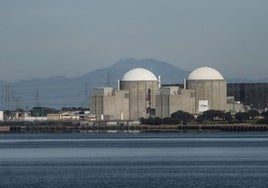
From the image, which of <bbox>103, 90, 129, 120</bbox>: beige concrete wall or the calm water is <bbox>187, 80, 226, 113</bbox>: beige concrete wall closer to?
<bbox>103, 90, 129, 120</bbox>: beige concrete wall

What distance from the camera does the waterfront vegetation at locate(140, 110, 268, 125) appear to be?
184 metres

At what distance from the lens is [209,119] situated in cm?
18538

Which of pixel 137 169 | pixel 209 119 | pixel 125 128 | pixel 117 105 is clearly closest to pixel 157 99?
pixel 117 105

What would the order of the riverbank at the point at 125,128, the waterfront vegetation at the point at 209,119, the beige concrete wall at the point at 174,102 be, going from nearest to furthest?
the riverbank at the point at 125,128 → the waterfront vegetation at the point at 209,119 → the beige concrete wall at the point at 174,102

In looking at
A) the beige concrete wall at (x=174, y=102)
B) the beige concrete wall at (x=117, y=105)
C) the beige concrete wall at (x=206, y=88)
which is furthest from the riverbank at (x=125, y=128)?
the beige concrete wall at (x=206, y=88)

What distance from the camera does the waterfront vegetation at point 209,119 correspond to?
184 metres

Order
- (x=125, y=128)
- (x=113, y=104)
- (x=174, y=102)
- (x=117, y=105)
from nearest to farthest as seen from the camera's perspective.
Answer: (x=125, y=128) < (x=174, y=102) < (x=113, y=104) < (x=117, y=105)

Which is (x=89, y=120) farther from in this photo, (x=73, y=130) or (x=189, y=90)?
(x=189, y=90)

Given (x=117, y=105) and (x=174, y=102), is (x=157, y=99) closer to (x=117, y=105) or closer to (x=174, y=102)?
(x=174, y=102)

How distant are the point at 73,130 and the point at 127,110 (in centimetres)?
1208

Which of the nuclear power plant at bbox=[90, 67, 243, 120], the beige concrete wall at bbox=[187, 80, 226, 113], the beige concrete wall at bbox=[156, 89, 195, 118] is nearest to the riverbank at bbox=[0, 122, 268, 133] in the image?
the nuclear power plant at bbox=[90, 67, 243, 120]

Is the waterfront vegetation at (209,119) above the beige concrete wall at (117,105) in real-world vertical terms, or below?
below

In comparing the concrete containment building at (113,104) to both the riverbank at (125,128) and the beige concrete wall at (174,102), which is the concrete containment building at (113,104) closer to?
the riverbank at (125,128)

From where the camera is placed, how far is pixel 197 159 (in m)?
80.9
